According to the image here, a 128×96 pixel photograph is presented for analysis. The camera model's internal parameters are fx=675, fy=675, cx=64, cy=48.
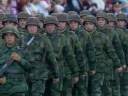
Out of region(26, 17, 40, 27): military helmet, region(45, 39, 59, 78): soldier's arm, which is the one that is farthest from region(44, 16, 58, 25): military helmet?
region(45, 39, 59, 78): soldier's arm

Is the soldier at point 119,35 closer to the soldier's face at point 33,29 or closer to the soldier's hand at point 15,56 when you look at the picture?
the soldier's face at point 33,29

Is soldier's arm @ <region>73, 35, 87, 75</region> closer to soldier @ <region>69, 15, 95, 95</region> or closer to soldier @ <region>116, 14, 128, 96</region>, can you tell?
soldier @ <region>69, 15, 95, 95</region>

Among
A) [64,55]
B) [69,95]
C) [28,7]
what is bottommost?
[69,95]

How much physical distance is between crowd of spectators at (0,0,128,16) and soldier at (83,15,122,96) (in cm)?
212

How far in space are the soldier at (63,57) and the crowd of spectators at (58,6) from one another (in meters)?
2.59

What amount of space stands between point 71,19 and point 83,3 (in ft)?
14.6

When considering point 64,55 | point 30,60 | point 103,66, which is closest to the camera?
point 30,60

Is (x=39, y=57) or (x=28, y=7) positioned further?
(x=28, y=7)

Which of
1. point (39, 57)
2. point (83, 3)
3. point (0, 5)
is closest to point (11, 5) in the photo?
point (0, 5)

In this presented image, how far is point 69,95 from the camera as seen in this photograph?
1503cm

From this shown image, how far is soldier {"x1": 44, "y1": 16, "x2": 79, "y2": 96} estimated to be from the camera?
1425cm

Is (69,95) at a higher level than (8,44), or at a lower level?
lower

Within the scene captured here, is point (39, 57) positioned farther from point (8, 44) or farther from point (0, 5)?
point (0, 5)

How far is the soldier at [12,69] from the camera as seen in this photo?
12352mm
